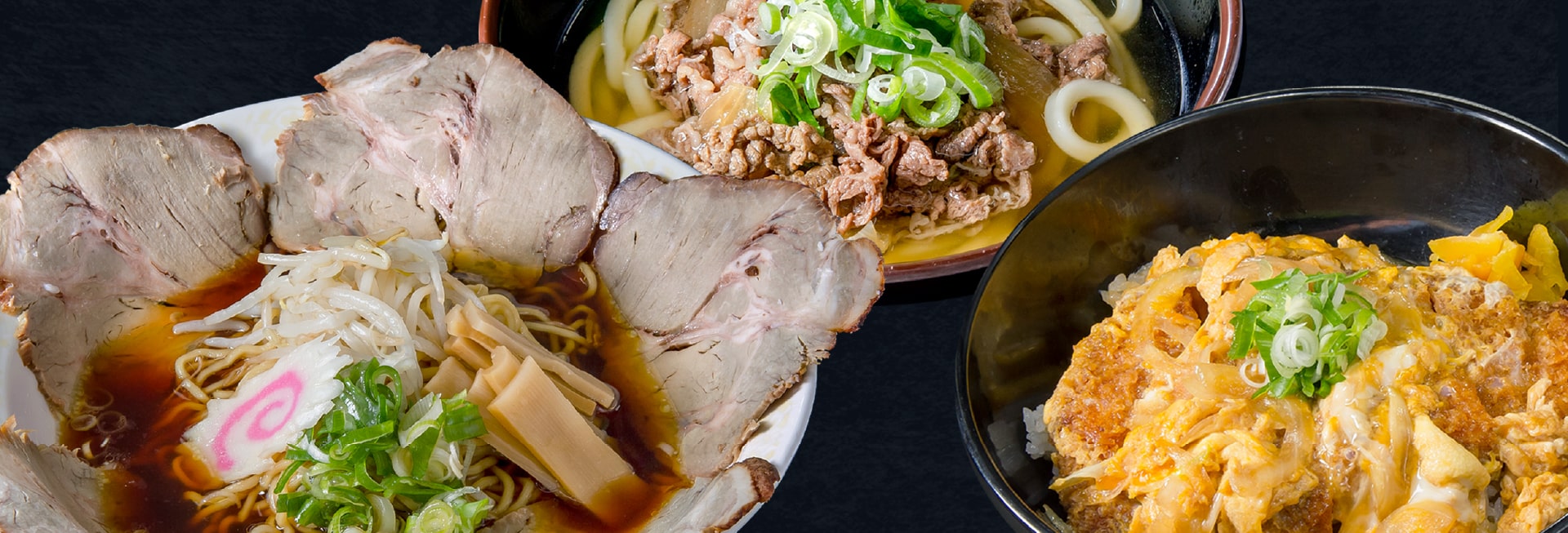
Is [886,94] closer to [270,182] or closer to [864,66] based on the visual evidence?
[864,66]

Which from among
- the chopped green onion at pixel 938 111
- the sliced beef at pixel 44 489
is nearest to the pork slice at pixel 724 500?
the sliced beef at pixel 44 489

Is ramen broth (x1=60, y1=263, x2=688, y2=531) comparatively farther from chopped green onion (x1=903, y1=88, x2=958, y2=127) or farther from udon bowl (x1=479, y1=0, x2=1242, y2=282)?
udon bowl (x1=479, y1=0, x2=1242, y2=282)

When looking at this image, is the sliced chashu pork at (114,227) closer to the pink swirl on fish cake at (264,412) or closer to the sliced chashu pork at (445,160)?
the sliced chashu pork at (445,160)

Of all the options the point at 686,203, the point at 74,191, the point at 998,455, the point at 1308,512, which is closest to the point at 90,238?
the point at 74,191

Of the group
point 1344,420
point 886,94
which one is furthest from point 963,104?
point 1344,420

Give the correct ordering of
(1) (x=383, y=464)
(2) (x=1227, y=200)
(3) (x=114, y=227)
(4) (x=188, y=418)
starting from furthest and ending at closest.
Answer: (2) (x=1227, y=200)
(3) (x=114, y=227)
(4) (x=188, y=418)
(1) (x=383, y=464)

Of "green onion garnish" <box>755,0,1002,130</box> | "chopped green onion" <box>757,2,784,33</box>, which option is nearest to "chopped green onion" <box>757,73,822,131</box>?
"green onion garnish" <box>755,0,1002,130</box>

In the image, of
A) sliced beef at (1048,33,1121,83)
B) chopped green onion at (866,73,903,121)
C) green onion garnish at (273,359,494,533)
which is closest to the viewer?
green onion garnish at (273,359,494,533)
